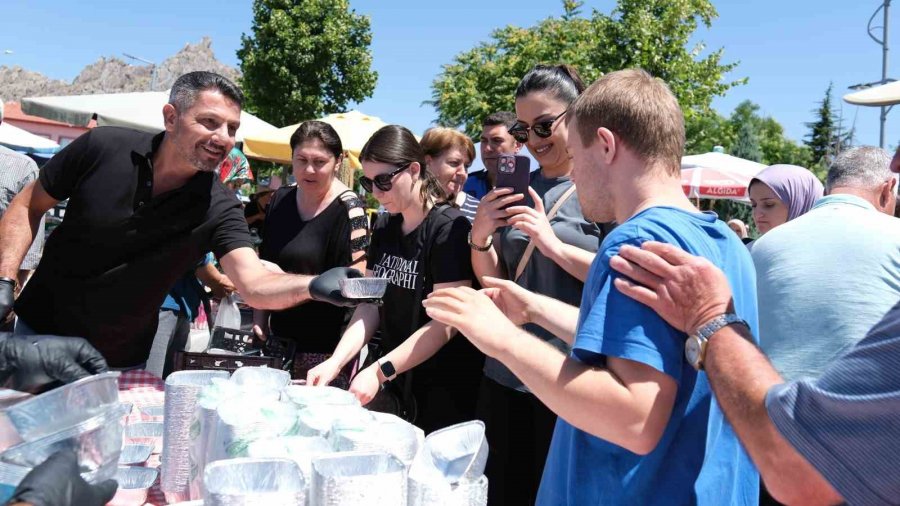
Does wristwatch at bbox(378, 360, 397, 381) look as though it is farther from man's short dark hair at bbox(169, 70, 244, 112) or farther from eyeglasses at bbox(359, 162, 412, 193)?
man's short dark hair at bbox(169, 70, 244, 112)

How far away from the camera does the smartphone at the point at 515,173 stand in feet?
7.83

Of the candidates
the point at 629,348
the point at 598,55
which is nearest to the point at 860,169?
the point at 629,348

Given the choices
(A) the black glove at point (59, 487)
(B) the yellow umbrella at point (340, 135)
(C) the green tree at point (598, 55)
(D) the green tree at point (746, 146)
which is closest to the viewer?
(A) the black glove at point (59, 487)

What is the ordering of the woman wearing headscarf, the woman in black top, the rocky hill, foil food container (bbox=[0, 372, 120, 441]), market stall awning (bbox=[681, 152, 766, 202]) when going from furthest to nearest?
the rocky hill, market stall awning (bbox=[681, 152, 766, 202]), the woman wearing headscarf, the woman in black top, foil food container (bbox=[0, 372, 120, 441])

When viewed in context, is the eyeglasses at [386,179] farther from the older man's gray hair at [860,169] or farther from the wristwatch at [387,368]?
the older man's gray hair at [860,169]

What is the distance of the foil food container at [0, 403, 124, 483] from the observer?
1.14 metres

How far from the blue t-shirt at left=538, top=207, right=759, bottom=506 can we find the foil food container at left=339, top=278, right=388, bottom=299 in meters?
0.90

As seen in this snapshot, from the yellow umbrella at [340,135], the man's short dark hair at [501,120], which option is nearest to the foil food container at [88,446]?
the man's short dark hair at [501,120]

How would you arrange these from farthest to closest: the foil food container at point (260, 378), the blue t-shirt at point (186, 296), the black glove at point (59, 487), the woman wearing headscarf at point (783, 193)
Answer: the woman wearing headscarf at point (783, 193) → the blue t-shirt at point (186, 296) → the foil food container at point (260, 378) → the black glove at point (59, 487)

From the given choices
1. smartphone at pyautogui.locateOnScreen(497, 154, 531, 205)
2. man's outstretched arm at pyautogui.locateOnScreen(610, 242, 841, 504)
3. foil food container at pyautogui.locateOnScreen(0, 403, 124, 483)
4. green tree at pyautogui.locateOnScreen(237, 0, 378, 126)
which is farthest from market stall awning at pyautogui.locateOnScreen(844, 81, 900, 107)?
green tree at pyautogui.locateOnScreen(237, 0, 378, 126)

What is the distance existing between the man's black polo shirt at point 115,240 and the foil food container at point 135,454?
984 mm

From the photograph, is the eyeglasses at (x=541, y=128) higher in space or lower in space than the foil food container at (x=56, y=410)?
higher

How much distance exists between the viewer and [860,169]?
2977mm

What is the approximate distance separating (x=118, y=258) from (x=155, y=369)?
3.07ft
